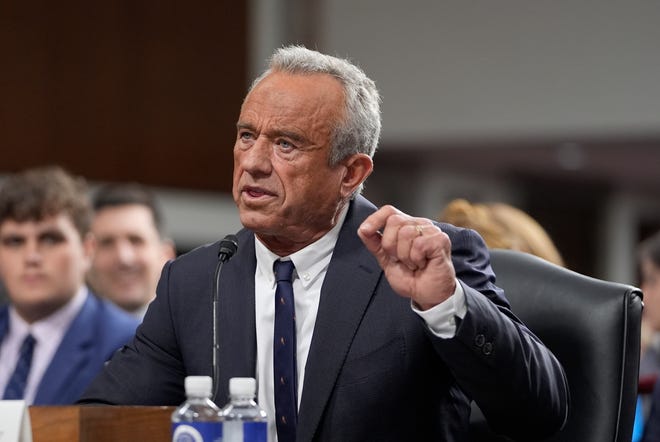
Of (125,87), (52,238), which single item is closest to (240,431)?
(52,238)

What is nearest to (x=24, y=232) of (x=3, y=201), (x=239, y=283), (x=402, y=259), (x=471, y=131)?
(x=3, y=201)

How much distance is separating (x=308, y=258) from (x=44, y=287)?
1.71m

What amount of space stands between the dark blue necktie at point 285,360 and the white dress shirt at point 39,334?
5.44ft

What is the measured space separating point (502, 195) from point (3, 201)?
834 centimetres

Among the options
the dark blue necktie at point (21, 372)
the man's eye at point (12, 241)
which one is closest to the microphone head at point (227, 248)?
the dark blue necktie at point (21, 372)

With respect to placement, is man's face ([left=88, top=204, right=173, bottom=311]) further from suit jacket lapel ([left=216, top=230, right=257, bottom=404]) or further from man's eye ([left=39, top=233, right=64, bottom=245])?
suit jacket lapel ([left=216, top=230, right=257, bottom=404])

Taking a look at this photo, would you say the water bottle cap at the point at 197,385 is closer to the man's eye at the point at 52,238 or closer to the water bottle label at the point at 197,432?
the water bottle label at the point at 197,432

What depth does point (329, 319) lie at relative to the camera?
83.6 inches

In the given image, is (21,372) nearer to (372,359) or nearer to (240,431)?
(372,359)

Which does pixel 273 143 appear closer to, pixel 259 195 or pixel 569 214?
pixel 259 195

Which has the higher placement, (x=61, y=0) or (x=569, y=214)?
(x=61, y=0)

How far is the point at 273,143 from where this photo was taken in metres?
2.15

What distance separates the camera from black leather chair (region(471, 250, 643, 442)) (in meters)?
2.19

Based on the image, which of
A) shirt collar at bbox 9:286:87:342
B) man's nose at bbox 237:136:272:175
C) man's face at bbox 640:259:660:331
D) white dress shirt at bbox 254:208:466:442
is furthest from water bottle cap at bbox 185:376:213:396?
man's face at bbox 640:259:660:331
